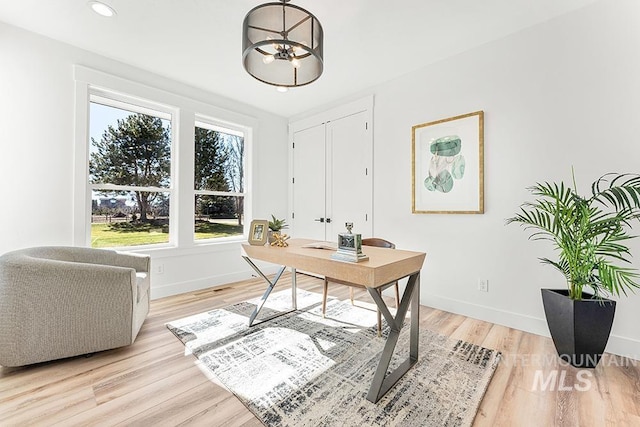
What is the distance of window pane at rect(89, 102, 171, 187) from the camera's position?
3.01 meters

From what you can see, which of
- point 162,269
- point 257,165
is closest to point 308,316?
point 162,269

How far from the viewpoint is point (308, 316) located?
2.75m

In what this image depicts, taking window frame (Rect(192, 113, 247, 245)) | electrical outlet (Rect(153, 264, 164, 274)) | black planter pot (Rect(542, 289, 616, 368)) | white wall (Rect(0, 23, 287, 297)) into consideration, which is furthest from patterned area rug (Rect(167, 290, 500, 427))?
white wall (Rect(0, 23, 287, 297))

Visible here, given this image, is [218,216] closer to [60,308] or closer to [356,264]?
[60,308]

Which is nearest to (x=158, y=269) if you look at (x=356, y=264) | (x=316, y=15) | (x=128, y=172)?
(x=128, y=172)

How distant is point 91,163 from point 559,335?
14.7 feet

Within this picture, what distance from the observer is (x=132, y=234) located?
3.26m

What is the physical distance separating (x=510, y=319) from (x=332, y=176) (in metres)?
2.71

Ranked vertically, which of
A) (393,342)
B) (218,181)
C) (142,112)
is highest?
(142,112)

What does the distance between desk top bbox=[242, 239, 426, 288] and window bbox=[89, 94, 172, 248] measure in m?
1.98

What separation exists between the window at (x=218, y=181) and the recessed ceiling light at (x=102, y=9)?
5.19ft

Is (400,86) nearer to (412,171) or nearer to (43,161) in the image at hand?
(412,171)

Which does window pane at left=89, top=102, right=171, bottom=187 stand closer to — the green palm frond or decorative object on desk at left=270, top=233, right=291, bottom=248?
decorative object on desk at left=270, top=233, right=291, bottom=248

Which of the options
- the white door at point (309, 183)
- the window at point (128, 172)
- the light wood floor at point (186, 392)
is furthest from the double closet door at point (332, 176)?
the light wood floor at point (186, 392)
